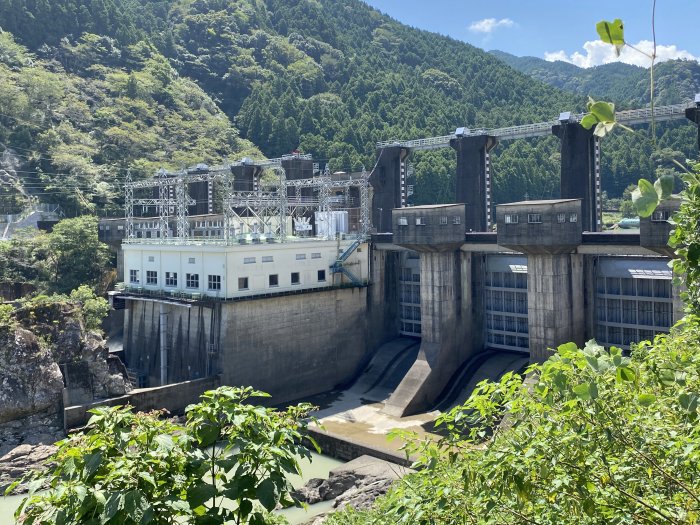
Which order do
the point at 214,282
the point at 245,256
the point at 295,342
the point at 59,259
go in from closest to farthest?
the point at 214,282, the point at 245,256, the point at 295,342, the point at 59,259

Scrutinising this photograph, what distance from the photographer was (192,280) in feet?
92.3

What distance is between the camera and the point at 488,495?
416 centimetres

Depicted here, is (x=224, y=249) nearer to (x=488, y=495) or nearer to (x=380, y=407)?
(x=380, y=407)

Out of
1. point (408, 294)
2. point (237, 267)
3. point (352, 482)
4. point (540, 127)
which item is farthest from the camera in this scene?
point (408, 294)

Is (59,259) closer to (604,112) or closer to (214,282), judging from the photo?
(214,282)

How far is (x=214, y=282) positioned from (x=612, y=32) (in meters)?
25.2

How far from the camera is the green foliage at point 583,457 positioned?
373cm

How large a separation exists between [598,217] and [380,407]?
1202 cm

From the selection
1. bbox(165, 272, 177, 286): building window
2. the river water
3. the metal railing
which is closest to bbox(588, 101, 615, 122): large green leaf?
the river water

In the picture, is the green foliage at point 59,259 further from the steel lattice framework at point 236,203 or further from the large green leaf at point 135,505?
the large green leaf at point 135,505

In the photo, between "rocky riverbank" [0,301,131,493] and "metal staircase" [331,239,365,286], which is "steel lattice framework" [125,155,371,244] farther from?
"rocky riverbank" [0,301,131,493]

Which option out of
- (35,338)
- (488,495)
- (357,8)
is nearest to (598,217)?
(35,338)

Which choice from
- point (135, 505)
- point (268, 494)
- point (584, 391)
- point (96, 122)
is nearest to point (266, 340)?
point (268, 494)

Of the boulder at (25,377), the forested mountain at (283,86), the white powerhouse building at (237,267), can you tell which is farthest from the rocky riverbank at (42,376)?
the forested mountain at (283,86)
